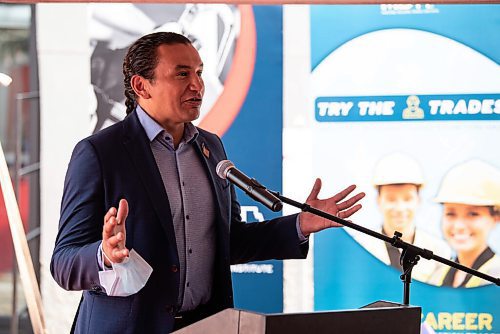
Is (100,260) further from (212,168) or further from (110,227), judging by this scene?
(212,168)

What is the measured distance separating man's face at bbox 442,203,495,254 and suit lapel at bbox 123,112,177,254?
1.95 meters

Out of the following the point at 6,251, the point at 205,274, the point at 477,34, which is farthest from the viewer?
the point at 6,251

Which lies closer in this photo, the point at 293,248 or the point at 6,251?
the point at 293,248

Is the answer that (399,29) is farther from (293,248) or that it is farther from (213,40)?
(293,248)

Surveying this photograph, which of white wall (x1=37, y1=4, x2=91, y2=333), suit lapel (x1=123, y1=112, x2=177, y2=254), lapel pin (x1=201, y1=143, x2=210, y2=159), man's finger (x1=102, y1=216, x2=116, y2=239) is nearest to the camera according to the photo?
man's finger (x1=102, y1=216, x2=116, y2=239)

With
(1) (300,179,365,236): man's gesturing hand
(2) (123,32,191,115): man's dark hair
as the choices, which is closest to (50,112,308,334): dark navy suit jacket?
(2) (123,32,191,115): man's dark hair

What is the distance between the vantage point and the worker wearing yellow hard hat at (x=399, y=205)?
3949 mm

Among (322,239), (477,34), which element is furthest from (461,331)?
(477,34)

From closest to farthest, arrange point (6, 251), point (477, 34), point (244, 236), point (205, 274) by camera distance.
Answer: point (205, 274)
point (244, 236)
point (477, 34)
point (6, 251)

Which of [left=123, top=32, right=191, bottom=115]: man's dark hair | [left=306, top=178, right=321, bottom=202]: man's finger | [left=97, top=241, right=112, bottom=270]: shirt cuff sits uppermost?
[left=123, top=32, right=191, bottom=115]: man's dark hair

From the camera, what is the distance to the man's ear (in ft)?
8.25

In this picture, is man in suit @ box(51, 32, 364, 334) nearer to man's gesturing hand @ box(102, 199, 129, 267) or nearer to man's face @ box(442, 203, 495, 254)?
man's gesturing hand @ box(102, 199, 129, 267)

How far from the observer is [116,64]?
4.03 meters

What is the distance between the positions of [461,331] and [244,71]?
63.2 inches
